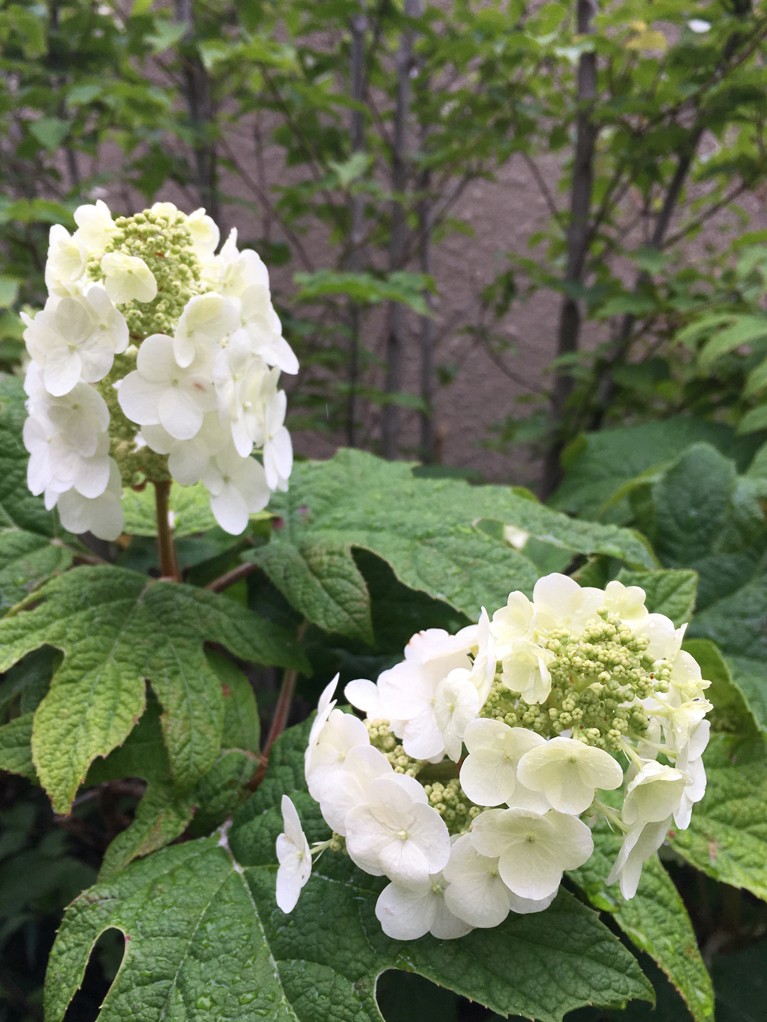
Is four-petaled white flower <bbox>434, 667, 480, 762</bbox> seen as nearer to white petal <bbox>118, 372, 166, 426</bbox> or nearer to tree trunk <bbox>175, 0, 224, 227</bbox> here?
white petal <bbox>118, 372, 166, 426</bbox>

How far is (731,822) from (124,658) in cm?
66

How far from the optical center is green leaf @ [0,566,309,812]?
0.66m

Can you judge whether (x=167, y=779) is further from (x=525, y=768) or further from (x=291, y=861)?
(x=525, y=768)

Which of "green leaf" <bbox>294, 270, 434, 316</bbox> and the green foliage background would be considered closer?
the green foliage background

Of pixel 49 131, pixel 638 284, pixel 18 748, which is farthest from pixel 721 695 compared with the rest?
pixel 49 131

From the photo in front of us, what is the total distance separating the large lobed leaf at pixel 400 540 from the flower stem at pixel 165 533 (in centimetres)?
11

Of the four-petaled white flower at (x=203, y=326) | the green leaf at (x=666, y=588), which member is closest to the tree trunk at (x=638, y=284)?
the green leaf at (x=666, y=588)

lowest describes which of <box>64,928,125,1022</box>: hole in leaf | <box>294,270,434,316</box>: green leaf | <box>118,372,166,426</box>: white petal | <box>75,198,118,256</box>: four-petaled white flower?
<box>64,928,125,1022</box>: hole in leaf

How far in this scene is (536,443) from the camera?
8.52 ft

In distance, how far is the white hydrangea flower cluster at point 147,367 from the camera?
26.0 inches

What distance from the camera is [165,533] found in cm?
85

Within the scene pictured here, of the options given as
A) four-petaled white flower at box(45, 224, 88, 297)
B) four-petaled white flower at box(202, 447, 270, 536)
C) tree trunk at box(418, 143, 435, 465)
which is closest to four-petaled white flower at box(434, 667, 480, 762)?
four-petaled white flower at box(202, 447, 270, 536)

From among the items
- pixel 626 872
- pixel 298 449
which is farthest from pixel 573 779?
pixel 298 449

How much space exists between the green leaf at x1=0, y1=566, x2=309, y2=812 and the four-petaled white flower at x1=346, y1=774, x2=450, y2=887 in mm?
248
